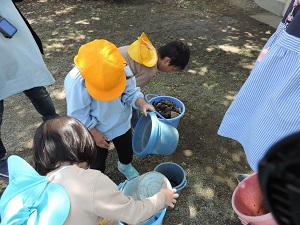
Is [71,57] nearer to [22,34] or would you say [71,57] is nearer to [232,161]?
[22,34]

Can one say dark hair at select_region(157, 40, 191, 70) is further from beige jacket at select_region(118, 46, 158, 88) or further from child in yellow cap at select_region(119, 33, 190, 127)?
beige jacket at select_region(118, 46, 158, 88)

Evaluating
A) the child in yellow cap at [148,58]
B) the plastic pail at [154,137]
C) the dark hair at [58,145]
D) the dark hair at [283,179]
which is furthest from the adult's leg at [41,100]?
the dark hair at [283,179]

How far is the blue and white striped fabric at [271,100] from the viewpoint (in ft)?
3.88

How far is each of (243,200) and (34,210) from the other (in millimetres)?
1157

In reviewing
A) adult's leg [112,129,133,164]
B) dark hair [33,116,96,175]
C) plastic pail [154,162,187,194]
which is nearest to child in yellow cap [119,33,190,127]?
adult's leg [112,129,133,164]

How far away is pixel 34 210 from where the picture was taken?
1.03 m

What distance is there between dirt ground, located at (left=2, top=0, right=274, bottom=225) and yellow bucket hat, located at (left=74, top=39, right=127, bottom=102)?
3.57 feet

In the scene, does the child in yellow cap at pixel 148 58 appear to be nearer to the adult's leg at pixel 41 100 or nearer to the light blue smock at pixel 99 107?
the light blue smock at pixel 99 107

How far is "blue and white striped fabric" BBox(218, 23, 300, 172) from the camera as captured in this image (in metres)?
1.18

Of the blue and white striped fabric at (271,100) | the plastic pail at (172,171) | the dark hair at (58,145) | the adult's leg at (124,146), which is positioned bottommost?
the plastic pail at (172,171)

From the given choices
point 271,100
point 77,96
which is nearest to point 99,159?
point 77,96

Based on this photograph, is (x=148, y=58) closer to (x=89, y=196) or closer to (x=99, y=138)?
(x=99, y=138)

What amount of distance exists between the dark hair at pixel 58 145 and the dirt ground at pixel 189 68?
1.17m

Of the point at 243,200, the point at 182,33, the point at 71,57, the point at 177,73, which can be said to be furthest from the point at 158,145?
the point at 182,33
